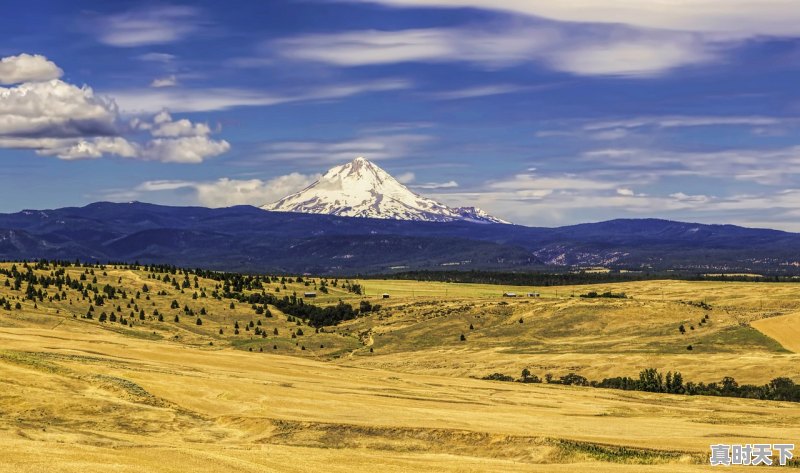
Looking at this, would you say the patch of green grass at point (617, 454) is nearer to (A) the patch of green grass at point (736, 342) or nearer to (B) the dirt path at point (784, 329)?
(A) the patch of green grass at point (736, 342)

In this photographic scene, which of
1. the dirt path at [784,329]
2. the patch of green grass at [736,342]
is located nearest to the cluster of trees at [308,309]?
the patch of green grass at [736,342]

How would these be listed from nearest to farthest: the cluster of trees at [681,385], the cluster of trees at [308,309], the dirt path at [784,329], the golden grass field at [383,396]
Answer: the golden grass field at [383,396]
the cluster of trees at [681,385]
the dirt path at [784,329]
the cluster of trees at [308,309]

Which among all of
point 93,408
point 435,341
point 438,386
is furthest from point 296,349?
point 93,408

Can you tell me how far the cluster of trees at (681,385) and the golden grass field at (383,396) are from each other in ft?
10.5

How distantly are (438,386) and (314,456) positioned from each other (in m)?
43.5

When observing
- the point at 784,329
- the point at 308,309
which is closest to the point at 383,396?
the point at 784,329

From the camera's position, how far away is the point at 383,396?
7569cm

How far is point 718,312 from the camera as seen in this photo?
146 m

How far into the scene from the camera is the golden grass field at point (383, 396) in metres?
48.8

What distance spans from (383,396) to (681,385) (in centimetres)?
3814

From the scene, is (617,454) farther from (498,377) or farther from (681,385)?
(498,377)

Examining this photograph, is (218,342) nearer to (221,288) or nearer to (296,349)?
(296,349)

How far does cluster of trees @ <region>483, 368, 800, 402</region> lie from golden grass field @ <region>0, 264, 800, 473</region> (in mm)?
3212

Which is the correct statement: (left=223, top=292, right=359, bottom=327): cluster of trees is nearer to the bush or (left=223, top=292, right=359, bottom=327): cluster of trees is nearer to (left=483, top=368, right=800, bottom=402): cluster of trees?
the bush
